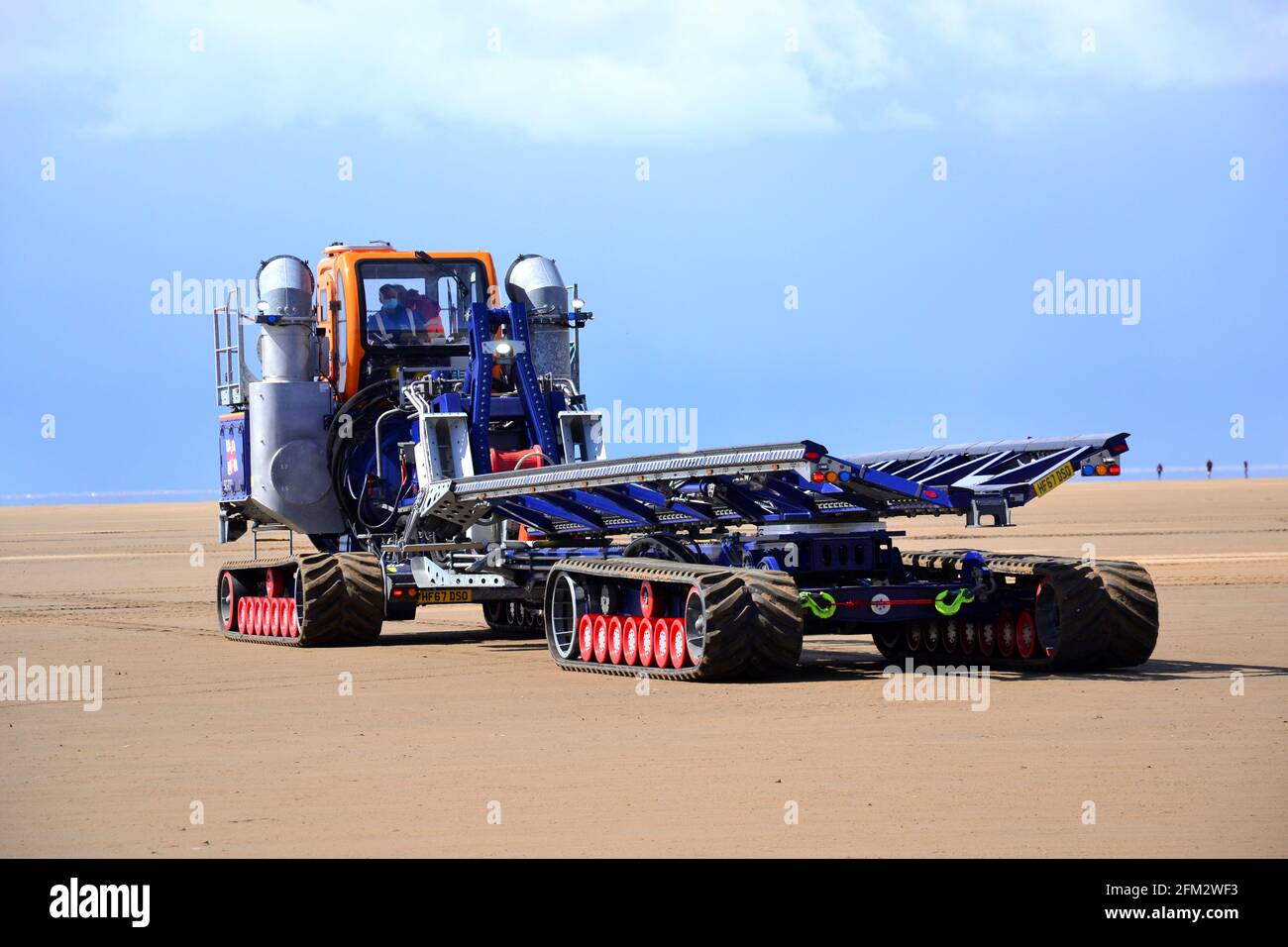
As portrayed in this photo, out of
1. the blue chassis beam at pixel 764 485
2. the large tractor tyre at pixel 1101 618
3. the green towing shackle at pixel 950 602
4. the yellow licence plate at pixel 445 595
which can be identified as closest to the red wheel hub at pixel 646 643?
the blue chassis beam at pixel 764 485

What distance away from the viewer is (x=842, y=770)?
1139 cm

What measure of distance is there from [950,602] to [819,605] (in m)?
1.21

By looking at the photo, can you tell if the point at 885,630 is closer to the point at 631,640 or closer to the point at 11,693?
the point at 631,640

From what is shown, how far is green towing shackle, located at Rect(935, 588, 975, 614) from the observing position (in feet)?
53.9

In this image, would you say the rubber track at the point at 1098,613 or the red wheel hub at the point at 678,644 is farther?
the red wheel hub at the point at 678,644

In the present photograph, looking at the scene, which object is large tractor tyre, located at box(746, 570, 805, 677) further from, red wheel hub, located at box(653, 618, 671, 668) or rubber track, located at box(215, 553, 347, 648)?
rubber track, located at box(215, 553, 347, 648)

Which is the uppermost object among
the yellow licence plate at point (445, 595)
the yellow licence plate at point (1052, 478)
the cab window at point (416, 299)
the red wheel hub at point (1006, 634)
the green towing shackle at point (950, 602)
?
the cab window at point (416, 299)

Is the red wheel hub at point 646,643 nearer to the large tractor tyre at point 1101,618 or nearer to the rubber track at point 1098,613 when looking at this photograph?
the rubber track at point 1098,613

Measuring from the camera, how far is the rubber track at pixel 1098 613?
1616 centimetres

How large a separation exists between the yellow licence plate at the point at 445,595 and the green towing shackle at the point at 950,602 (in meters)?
5.95

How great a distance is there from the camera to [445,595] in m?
20.8

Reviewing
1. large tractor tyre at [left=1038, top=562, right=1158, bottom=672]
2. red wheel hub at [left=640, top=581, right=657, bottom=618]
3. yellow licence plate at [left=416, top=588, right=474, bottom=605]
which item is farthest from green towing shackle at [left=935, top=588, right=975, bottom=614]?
yellow licence plate at [left=416, top=588, right=474, bottom=605]

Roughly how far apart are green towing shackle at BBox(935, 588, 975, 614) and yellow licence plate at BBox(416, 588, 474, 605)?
19.5ft
